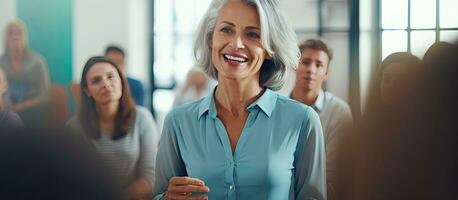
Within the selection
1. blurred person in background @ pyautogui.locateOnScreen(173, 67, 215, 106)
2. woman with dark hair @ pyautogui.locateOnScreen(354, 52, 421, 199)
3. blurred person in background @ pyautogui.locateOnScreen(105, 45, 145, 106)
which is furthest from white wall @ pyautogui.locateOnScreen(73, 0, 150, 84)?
woman with dark hair @ pyautogui.locateOnScreen(354, 52, 421, 199)

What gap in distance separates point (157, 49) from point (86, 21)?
236 mm

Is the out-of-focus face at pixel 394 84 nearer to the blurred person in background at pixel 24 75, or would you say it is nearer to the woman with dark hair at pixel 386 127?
the woman with dark hair at pixel 386 127

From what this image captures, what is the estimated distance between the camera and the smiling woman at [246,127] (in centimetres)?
199

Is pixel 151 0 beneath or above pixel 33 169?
above

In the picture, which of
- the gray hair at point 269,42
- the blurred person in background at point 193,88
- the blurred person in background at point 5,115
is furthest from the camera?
the blurred person in background at point 5,115

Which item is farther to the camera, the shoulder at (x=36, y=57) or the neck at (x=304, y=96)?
the shoulder at (x=36, y=57)

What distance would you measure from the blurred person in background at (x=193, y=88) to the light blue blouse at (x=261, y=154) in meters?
0.04

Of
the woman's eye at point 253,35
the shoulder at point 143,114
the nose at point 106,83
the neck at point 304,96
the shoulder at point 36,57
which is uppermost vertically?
the woman's eye at point 253,35

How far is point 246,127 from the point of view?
2039 mm

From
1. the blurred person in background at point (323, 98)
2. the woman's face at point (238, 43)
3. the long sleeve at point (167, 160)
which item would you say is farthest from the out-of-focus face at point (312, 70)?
the long sleeve at point (167, 160)

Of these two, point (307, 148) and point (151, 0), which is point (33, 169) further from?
point (307, 148)

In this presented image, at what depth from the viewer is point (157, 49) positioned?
2.09m

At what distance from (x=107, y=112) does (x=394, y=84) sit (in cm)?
87

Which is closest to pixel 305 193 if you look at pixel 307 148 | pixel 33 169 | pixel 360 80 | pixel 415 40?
pixel 307 148
